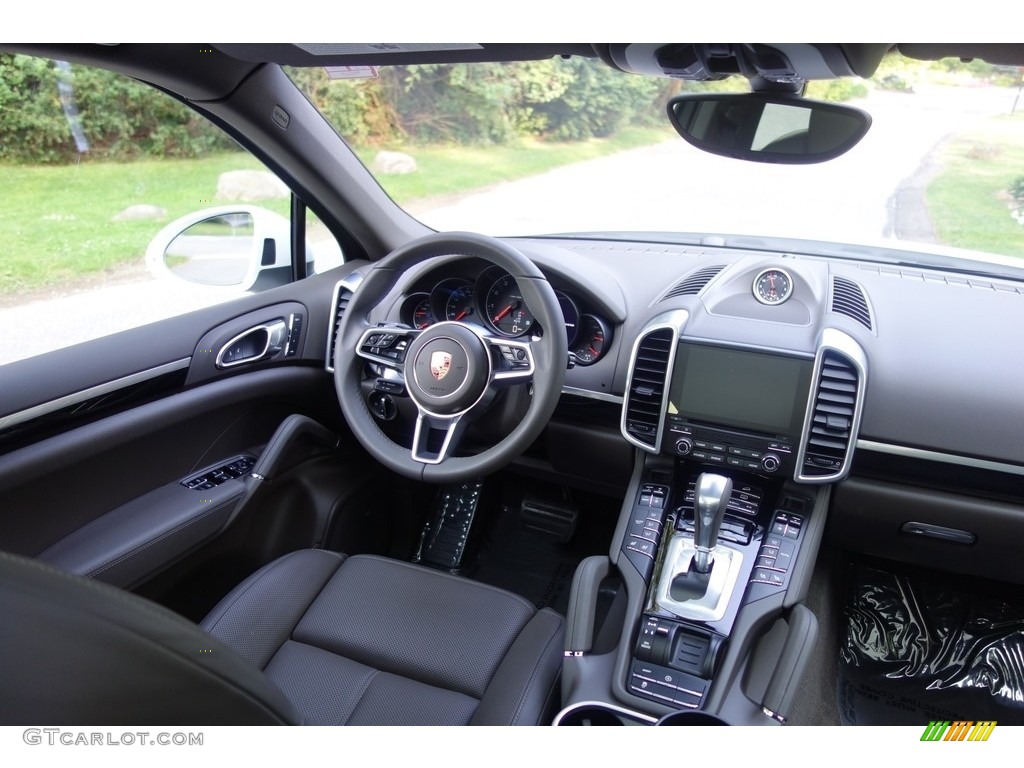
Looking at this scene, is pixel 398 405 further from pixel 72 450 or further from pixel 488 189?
pixel 488 189

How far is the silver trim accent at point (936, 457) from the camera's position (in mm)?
2045

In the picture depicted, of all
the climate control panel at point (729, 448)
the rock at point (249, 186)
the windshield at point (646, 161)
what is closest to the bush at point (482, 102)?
the windshield at point (646, 161)

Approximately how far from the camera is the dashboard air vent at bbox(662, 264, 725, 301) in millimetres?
2314

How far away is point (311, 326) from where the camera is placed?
2.70 m

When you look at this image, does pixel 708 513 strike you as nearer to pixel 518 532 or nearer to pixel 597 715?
pixel 597 715

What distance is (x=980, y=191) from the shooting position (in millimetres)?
2381

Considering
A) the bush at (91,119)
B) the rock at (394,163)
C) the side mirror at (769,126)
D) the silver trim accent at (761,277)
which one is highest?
the side mirror at (769,126)

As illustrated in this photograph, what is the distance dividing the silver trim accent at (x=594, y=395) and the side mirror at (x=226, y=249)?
45.2 inches

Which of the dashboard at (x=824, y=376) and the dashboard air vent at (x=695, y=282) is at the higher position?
the dashboard air vent at (x=695, y=282)

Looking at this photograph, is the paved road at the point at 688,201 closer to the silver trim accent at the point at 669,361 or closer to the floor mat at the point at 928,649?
the silver trim accent at the point at 669,361

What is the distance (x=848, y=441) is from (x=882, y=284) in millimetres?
625

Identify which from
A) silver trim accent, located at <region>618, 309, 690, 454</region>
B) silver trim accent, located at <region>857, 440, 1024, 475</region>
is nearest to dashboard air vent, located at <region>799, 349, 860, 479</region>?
silver trim accent, located at <region>857, 440, 1024, 475</region>

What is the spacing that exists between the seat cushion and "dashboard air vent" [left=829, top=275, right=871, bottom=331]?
46.4 inches

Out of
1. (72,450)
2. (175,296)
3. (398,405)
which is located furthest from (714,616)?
(175,296)
